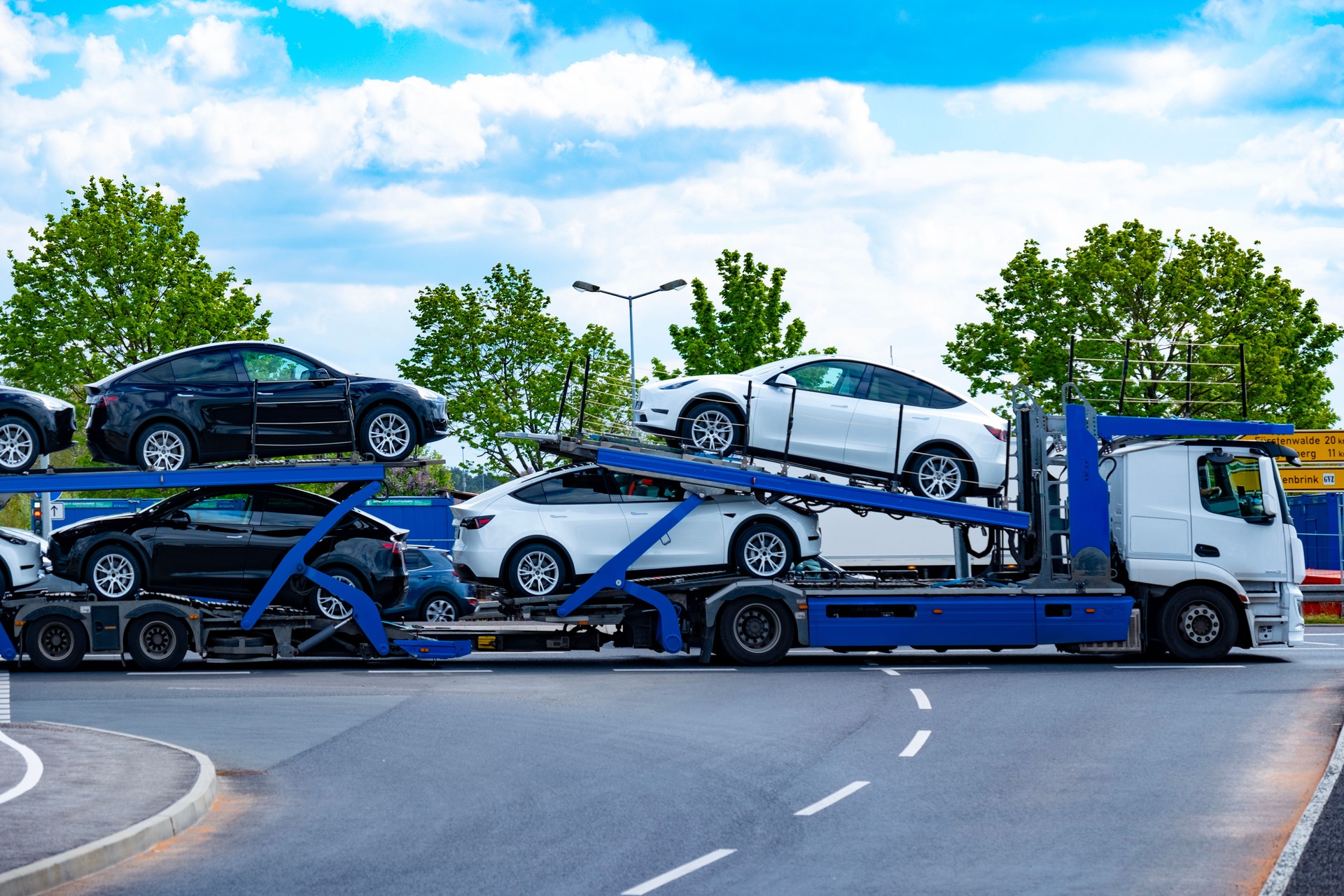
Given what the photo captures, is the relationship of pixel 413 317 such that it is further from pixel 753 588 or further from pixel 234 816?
pixel 234 816

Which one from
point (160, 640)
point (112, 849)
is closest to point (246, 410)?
point (160, 640)

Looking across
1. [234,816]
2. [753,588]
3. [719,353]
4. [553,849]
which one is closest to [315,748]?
[234,816]

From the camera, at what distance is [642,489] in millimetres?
17641

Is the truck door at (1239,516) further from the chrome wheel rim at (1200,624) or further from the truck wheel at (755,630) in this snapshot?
the truck wheel at (755,630)

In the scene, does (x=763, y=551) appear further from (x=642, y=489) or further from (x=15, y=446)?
(x=15, y=446)

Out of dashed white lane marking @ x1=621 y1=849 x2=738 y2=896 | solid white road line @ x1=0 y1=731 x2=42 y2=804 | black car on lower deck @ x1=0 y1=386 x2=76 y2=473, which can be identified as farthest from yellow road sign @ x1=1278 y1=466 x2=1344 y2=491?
dashed white lane marking @ x1=621 y1=849 x2=738 y2=896

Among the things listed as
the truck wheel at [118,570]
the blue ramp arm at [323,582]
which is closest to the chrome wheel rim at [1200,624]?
the blue ramp arm at [323,582]

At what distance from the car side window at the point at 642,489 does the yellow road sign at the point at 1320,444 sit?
62.2 feet

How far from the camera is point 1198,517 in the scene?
58.2 feet

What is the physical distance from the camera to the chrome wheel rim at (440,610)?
20.7 m

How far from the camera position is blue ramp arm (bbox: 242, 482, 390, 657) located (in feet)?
57.8

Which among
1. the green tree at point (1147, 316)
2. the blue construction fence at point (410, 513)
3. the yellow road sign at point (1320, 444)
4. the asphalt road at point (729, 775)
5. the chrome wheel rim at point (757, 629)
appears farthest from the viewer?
the green tree at point (1147, 316)

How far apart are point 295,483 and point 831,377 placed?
6.15 m

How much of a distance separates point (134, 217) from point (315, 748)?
111ft
